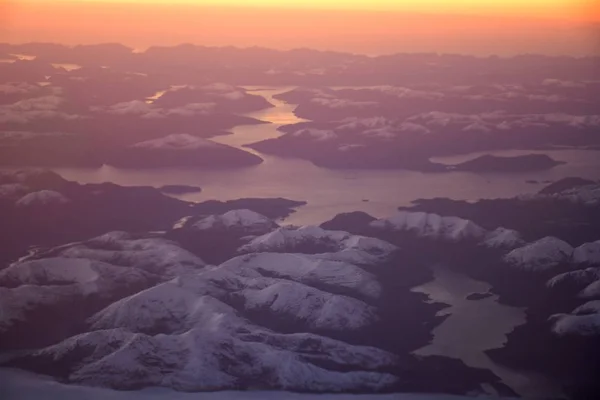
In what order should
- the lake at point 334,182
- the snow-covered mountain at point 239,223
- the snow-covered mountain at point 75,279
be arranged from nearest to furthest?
the snow-covered mountain at point 75,279
the snow-covered mountain at point 239,223
the lake at point 334,182

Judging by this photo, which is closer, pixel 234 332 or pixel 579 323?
pixel 234 332

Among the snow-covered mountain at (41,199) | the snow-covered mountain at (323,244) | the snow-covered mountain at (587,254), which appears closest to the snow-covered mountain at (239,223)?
the snow-covered mountain at (323,244)

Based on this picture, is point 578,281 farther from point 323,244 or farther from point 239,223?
point 239,223

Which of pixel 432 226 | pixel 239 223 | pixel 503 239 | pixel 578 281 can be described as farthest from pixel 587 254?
pixel 239 223

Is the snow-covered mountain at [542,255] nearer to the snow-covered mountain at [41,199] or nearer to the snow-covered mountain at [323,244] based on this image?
the snow-covered mountain at [323,244]

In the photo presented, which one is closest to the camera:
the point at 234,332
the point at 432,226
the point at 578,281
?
the point at 234,332

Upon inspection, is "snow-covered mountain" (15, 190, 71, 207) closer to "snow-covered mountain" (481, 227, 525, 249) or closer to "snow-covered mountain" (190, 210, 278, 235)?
"snow-covered mountain" (190, 210, 278, 235)

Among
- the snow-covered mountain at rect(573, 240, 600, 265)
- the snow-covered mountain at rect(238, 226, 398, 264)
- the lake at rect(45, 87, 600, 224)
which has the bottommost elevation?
the lake at rect(45, 87, 600, 224)

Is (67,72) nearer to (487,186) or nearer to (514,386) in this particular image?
(487,186)

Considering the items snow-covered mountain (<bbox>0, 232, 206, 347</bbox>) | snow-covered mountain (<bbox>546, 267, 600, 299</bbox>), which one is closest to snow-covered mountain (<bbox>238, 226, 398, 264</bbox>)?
snow-covered mountain (<bbox>0, 232, 206, 347</bbox>)

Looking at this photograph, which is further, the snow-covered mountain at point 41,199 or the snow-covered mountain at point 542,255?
the snow-covered mountain at point 41,199

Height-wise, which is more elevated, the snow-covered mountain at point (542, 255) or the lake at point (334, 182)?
the snow-covered mountain at point (542, 255)

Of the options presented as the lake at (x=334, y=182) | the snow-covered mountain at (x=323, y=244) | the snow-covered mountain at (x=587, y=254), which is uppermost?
the snow-covered mountain at (x=587, y=254)
